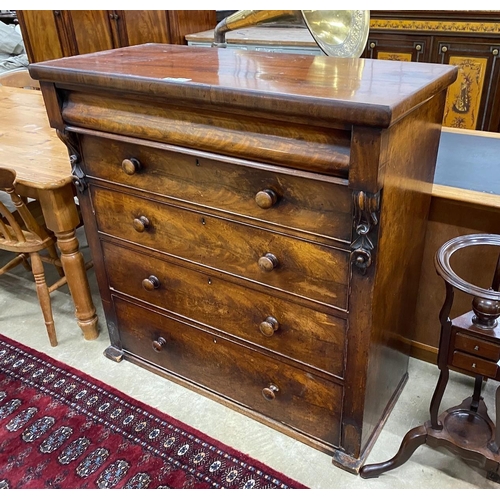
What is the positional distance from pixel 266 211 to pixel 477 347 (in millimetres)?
589

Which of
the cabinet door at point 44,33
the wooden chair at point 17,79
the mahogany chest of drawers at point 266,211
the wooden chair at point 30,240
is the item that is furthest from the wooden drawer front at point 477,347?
the cabinet door at point 44,33

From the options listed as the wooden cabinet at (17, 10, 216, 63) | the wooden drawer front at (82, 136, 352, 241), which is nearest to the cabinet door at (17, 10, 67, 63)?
the wooden cabinet at (17, 10, 216, 63)

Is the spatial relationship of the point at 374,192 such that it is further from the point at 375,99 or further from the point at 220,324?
the point at 220,324

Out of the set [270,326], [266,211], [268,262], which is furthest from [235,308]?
[266,211]

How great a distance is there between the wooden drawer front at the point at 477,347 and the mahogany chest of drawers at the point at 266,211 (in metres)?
0.21

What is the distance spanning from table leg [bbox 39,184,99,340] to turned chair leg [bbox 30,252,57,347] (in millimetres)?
101

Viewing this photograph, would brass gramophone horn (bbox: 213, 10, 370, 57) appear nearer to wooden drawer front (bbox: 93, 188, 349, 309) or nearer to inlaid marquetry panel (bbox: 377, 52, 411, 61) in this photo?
wooden drawer front (bbox: 93, 188, 349, 309)

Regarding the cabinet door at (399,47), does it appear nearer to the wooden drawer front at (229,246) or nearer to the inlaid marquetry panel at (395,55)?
the inlaid marquetry panel at (395,55)

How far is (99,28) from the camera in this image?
3.85 metres

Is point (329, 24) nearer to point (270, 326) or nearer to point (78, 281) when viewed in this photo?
point (270, 326)

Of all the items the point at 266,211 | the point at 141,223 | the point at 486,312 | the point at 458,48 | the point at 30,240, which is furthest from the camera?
the point at 458,48

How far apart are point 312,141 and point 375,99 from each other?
163mm

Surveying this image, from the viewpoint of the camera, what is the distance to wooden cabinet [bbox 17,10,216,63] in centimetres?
357

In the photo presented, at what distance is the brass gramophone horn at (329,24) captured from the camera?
1637 millimetres
